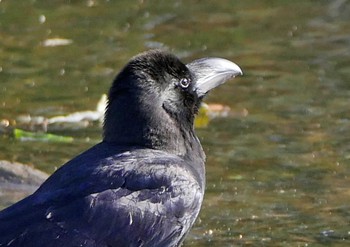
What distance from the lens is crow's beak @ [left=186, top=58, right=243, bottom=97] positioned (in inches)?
283

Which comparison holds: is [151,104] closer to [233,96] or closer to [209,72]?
[209,72]

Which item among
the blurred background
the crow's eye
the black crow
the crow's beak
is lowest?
the blurred background

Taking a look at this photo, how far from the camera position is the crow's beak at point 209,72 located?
7188mm

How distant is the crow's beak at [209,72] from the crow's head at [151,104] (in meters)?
0.17

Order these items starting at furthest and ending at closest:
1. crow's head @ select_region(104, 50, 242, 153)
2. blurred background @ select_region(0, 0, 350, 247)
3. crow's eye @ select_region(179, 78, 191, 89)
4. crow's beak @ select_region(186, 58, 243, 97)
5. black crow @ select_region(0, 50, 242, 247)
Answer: blurred background @ select_region(0, 0, 350, 247) < crow's beak @ select_region(186, 58, 243, 97) < crow's eye @ select_region(179, 78, 191, 89) < crow's head @ select_region(104, 50, 242, 153) < black crow @ select_region(0, 50, 242, 247)

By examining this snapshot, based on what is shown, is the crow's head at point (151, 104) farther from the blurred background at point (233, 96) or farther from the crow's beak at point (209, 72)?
the blurred background at point (233, 96)

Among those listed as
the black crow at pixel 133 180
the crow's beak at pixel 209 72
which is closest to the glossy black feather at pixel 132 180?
the black crow at pixel 133 180

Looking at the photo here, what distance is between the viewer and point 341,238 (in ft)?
25.8

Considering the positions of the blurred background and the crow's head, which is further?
the blurred background

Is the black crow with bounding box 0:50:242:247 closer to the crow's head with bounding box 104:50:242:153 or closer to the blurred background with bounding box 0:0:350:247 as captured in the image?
the crow's head with bounding box 104:50:242:153

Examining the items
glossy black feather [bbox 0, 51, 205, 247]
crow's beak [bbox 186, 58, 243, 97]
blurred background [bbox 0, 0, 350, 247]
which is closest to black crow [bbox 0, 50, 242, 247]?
glossy black feather [bbox 0, 51, 205, 247]

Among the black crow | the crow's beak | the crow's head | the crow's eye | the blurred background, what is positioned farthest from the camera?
the blurred background

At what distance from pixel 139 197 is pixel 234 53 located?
5.65m

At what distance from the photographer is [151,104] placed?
6.70 m
